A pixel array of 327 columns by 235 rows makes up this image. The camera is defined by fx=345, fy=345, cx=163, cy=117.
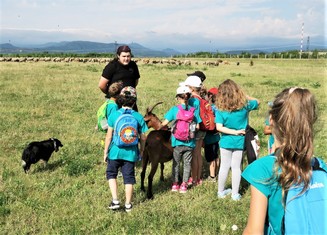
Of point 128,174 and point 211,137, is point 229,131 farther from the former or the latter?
point 128,174

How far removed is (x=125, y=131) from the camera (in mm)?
5043

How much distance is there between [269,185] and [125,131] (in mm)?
3191

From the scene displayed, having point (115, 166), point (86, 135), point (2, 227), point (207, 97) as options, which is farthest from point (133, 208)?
point (86, 135)

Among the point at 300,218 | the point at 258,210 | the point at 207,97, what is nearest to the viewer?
the point at 300,218

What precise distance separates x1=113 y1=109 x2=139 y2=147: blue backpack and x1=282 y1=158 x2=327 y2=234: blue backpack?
3.25 metres

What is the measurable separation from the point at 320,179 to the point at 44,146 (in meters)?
6.45

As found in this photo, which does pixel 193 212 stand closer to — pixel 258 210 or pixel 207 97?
pixel 207 97

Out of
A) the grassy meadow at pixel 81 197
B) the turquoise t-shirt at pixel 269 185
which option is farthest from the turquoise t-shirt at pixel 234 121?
the turquoise t-shirt at pixel 269 185

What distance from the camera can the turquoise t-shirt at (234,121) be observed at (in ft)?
18.6

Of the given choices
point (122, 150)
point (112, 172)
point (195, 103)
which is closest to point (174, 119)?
point (195, 103)

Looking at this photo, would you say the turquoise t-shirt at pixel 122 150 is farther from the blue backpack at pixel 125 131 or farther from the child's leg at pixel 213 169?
the child's leg at pixel 213 169

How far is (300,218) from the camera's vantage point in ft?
6.54

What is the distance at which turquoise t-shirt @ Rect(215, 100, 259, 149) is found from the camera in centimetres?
568

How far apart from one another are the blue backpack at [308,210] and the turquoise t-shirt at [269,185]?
0.08 metres
